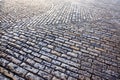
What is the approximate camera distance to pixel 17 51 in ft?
12.1

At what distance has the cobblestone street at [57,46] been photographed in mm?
3211

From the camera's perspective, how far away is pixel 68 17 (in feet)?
20.7

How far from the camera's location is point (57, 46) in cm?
408

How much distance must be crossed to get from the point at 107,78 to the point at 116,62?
0.71 meters

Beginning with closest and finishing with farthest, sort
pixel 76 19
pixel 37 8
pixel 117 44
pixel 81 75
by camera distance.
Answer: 1. pixel 81 75
2. pixel 117 44
3. pixel 76 19
4. pixel 37 8

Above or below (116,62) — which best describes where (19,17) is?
above

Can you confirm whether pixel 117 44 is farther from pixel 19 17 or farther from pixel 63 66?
pixel 19 17

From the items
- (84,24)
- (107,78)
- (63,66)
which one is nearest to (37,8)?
(84,24)

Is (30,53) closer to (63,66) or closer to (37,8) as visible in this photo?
(63,66)

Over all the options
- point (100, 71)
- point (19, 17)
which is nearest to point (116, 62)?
point (100, 71)

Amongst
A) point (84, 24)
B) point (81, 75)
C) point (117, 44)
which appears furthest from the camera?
point (84, 24)

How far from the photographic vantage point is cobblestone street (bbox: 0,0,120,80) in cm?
321

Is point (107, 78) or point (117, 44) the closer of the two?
point (107, 78)

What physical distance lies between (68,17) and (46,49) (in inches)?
108
